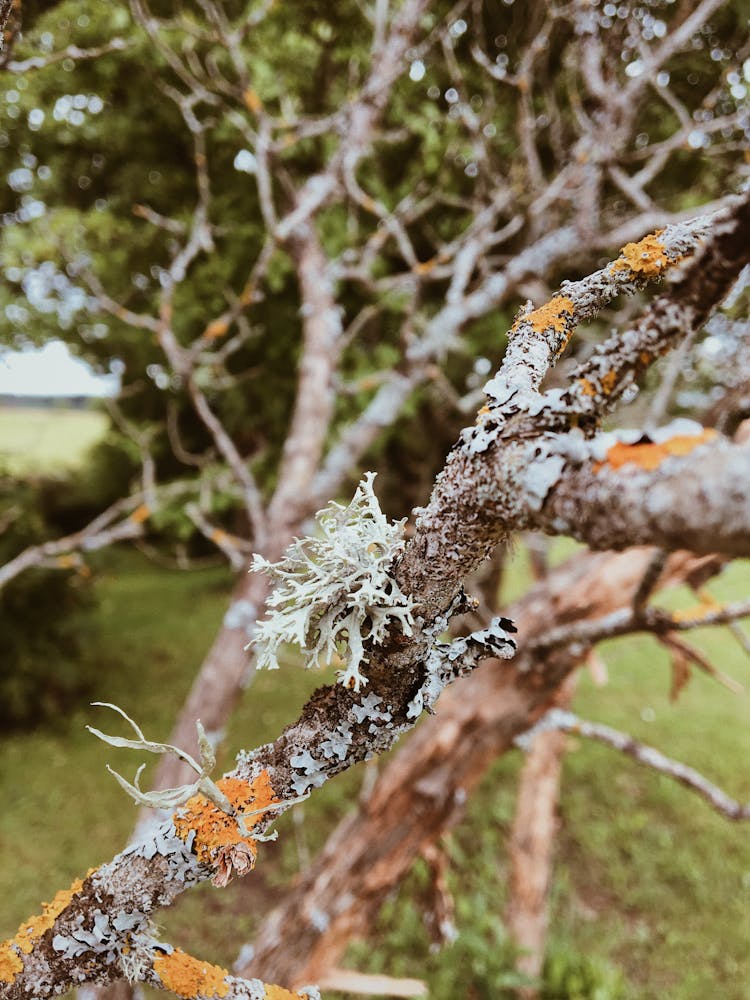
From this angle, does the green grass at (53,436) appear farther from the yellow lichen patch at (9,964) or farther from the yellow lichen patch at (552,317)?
the yellow lichen patch at (552,317)

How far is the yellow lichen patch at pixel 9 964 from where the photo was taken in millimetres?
1183

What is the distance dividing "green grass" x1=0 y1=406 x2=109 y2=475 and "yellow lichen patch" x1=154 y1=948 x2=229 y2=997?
9326 millimetres

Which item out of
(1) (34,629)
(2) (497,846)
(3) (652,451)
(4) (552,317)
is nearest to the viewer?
(3) (652,451)

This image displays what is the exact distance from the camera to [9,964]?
1.19 meters

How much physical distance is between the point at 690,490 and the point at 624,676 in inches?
402

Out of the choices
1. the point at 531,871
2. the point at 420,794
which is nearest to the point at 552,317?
the point at 420,794

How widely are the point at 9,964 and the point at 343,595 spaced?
3.03 feet

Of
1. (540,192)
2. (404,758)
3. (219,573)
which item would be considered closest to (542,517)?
(404,758)

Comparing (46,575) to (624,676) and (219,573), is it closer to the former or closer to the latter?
(219,573)

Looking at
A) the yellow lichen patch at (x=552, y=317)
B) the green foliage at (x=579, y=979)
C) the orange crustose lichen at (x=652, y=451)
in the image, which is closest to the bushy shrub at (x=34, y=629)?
the green foliage at (x=579, y=979)

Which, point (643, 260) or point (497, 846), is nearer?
point (643, 260)

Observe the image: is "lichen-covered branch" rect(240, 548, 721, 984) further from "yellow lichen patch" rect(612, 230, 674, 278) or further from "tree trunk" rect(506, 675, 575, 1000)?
"yellow lichen patch" rect(612, 230, 674, 278)

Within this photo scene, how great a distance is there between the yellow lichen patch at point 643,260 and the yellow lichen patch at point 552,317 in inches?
3.9

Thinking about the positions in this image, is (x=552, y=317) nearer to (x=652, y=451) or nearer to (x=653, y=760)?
(x=652, y=451)
